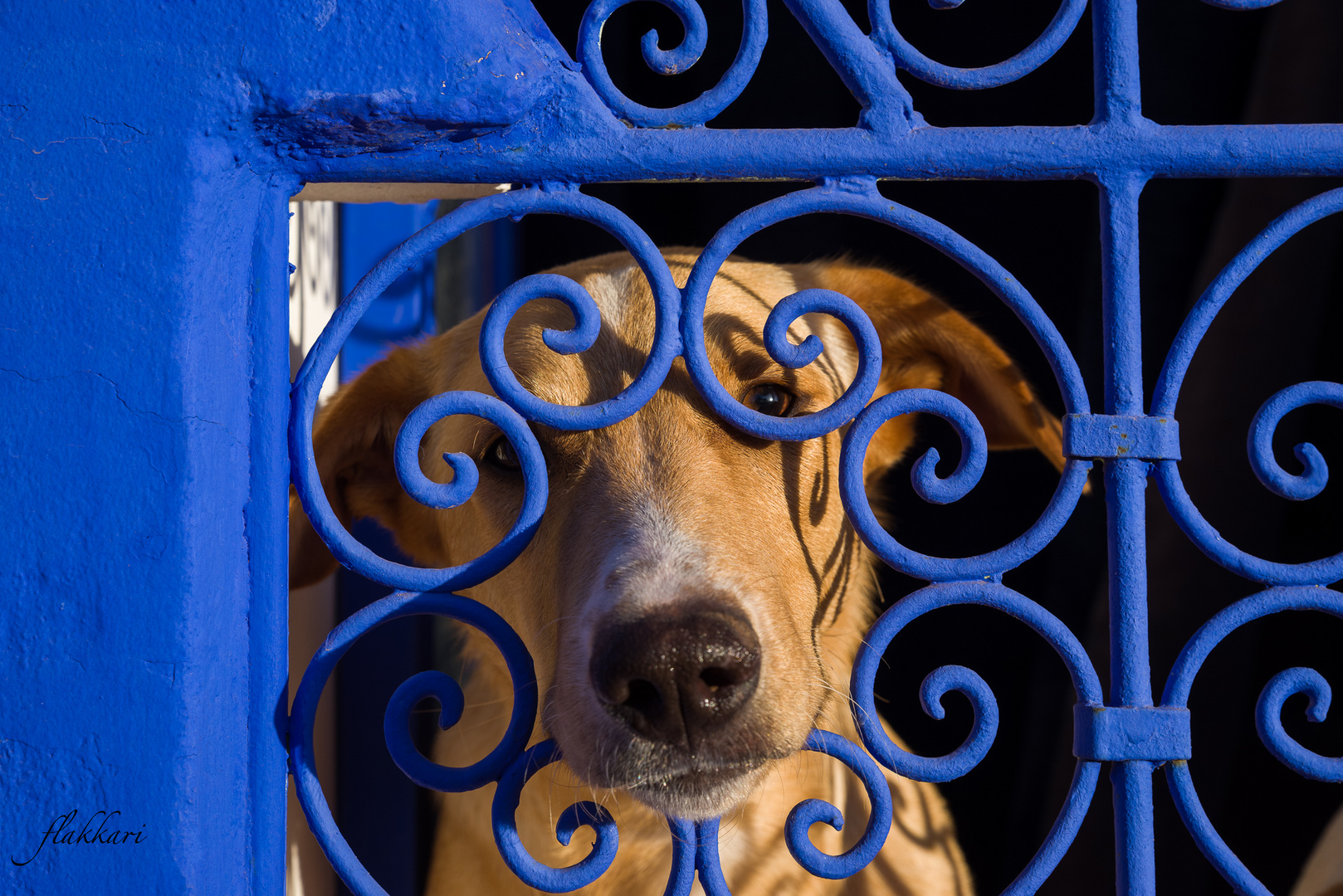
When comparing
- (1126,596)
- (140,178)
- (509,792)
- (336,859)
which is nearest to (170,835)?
(336,859)

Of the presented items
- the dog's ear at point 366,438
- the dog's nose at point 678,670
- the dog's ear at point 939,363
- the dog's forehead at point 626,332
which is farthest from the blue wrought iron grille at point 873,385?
the dog's ear at point 366,438

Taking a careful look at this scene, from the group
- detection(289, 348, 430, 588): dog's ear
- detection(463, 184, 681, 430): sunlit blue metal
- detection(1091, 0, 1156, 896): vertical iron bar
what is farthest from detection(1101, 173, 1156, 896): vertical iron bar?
detection(289, 348, 430, 588): dog's ear

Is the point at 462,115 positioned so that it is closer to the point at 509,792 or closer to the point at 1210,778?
the point at 509,792

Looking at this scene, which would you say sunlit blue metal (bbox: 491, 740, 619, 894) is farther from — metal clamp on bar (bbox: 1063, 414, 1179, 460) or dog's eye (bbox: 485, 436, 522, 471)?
dog's eye (bbox: 485, 436, 522, 471)

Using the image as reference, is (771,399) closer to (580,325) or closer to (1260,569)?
(580,325)

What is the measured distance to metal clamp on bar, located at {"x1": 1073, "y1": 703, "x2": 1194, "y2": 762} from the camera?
1.27 m

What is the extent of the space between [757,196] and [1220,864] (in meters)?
4.24

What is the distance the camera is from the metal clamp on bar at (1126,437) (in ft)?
4.25

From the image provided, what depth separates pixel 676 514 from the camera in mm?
1655

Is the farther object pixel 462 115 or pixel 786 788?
pixel 786 788

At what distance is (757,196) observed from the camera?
5020mm

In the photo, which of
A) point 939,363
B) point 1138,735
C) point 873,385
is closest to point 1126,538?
point 1138,735

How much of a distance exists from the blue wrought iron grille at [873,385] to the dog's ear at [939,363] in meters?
0.72

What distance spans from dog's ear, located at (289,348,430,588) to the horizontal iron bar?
1089 mm
